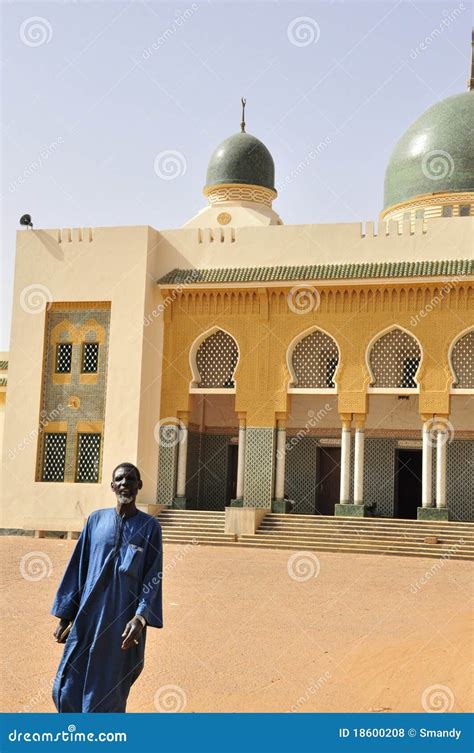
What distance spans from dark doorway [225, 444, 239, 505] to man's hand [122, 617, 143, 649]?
1816 centimetres

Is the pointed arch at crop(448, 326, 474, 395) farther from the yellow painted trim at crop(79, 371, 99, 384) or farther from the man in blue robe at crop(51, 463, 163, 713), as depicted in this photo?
the man in blue robe at crop(51, 463, 163, 713)

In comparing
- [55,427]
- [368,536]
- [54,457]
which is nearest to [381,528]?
[368,536]

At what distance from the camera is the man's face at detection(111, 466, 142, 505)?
16.1ft

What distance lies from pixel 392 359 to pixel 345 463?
235cm

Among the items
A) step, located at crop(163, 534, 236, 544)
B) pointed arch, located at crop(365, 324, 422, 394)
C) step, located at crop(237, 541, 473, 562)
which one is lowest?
step, located at crop(237, 541, 473, 562)

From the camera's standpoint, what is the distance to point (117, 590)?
4.78 metres

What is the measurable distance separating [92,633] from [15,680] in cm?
254

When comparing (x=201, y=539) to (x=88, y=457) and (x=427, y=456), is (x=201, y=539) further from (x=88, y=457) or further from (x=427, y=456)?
(x=427, y=456)

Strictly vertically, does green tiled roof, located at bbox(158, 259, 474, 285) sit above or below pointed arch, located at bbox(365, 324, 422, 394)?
above

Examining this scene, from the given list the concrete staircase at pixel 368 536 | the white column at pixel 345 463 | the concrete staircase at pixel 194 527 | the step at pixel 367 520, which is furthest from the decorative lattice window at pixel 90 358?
the white column at pixel 345 463

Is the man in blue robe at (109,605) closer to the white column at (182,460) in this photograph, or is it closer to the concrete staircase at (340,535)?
the concrete staircase at (340,535)

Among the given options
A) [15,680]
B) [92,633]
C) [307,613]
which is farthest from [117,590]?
[307,613]

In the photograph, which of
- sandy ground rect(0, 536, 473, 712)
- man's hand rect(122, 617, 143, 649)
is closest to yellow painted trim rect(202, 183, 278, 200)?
sandy ground rect(0, 536, 473, 712)

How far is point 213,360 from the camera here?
20688mm
